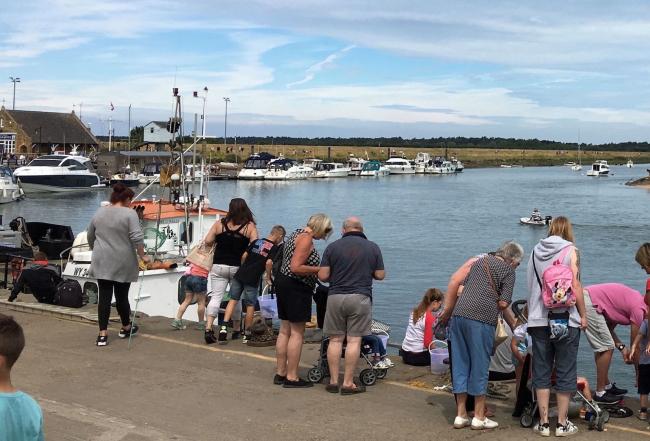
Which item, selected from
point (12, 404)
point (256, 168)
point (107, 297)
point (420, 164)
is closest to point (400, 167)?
point (420, 164)

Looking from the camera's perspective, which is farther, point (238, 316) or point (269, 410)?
point (238, 316)

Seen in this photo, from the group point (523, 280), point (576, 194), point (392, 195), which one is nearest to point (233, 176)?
point (392, 195)

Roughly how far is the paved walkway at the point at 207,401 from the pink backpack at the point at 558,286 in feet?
3.56

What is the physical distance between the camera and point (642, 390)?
283 inches

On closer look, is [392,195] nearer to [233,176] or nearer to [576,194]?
[576,194]

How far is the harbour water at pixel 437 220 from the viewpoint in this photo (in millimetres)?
29188

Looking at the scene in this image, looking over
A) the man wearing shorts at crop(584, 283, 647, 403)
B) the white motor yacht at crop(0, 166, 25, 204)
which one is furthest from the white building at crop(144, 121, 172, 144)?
the man wearing shorts at crop(584, 283, 647, 403)

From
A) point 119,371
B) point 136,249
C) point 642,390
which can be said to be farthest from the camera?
point 136,249

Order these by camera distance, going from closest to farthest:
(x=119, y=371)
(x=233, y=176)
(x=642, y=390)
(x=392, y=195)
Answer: (x=642, y=390), (x=119, y=371), (x=392, y=195), (x=233, y=176)

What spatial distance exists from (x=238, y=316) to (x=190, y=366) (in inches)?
58.9

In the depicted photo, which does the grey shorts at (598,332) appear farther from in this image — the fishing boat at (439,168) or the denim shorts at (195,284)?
the fishing boat at (439,168)

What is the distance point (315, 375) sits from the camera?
8352mm

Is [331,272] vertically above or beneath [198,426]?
above

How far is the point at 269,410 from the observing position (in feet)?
24.3
